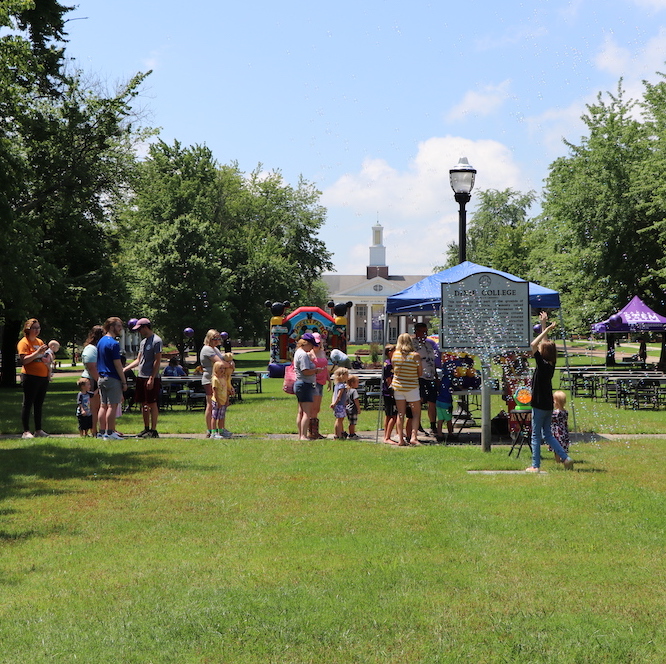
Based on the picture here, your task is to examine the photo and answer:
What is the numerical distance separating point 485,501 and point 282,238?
2656 inches

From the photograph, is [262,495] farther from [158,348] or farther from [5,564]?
[158,348]

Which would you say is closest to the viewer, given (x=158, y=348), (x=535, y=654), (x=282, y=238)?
(x=535, y=654)

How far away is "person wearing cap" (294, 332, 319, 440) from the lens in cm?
1377

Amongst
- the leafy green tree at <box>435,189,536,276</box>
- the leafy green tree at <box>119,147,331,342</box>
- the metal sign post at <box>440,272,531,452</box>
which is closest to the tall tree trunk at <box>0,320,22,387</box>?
the leafy green tree at <box>119,147,331,342</box>

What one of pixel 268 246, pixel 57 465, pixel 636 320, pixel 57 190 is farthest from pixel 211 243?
pixel 57 465

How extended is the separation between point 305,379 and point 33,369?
4259 millimetres

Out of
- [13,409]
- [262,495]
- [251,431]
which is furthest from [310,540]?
[13,409]

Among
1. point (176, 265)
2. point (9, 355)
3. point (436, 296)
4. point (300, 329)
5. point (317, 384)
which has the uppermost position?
point (176, 265)

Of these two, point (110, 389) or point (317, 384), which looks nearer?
point (110, 389)

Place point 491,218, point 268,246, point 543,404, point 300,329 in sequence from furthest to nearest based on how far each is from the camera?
point 491,218 < point 268,246 < point 300,329 < point 543,404

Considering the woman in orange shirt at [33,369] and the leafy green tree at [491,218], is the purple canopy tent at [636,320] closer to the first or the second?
the woman in orange shirt at [33,369]

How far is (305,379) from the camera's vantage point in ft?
45.8

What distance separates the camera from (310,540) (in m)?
7.03

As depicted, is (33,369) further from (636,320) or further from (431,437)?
(636,320)
